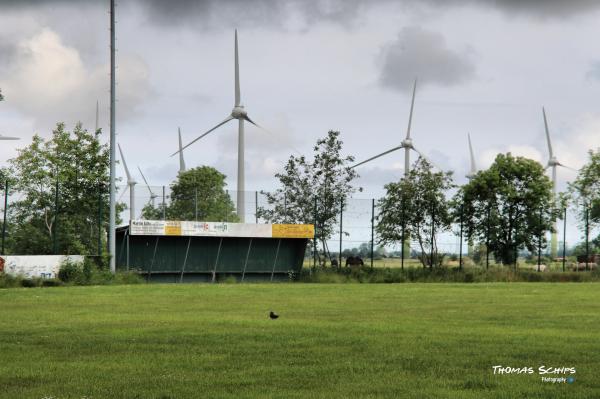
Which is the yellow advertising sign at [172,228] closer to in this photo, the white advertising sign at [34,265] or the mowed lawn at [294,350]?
the white advertising sign at [34,265]

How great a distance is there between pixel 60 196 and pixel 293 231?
12661 millimetres

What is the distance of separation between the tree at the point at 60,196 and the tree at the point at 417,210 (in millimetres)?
19120

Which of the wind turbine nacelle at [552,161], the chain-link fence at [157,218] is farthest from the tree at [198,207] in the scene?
the wind turbine nacelle at [552,161]

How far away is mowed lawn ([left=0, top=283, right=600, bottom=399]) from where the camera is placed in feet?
32.9

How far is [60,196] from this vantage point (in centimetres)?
4534

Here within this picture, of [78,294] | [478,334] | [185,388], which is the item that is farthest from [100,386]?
[78,294]

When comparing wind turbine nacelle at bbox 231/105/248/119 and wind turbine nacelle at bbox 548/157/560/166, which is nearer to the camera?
wind turbine nacelle at bbox 231/105/248/119

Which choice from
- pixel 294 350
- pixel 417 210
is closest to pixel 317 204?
pixel 417 210

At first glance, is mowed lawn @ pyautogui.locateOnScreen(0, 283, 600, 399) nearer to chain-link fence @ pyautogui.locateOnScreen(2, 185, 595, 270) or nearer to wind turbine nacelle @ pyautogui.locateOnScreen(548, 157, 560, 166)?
chain-link fence @ pyautogui.locateOnScreen(2, 185, 595, 270)

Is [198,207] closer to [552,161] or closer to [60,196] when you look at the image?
[60,196]

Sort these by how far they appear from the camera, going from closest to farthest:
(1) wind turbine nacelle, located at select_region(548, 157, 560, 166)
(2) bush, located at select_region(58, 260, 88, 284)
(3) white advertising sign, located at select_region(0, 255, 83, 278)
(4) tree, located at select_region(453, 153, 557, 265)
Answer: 1. (3) white advertising sign, located at select_region(0, 255, 83, 278)
2. (2) bush, located at select_region(58, 260, 88, 284)
3. (4) tree, located at select_region(453, 153, 557, 265)
4. (1) wind turbine nacelle, located at select_region(548, 157, 560, 166)

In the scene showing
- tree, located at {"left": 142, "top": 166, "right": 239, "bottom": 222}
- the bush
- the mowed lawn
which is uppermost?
tree, located at {"left": 142, "top": 166, "right": 239, "bottom": 222}

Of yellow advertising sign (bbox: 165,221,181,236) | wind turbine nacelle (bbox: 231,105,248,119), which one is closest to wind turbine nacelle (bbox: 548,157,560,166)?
wind turbine nacelle (bbox: 231,105,248,119)

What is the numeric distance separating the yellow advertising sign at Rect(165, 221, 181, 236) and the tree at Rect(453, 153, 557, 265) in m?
21.4
